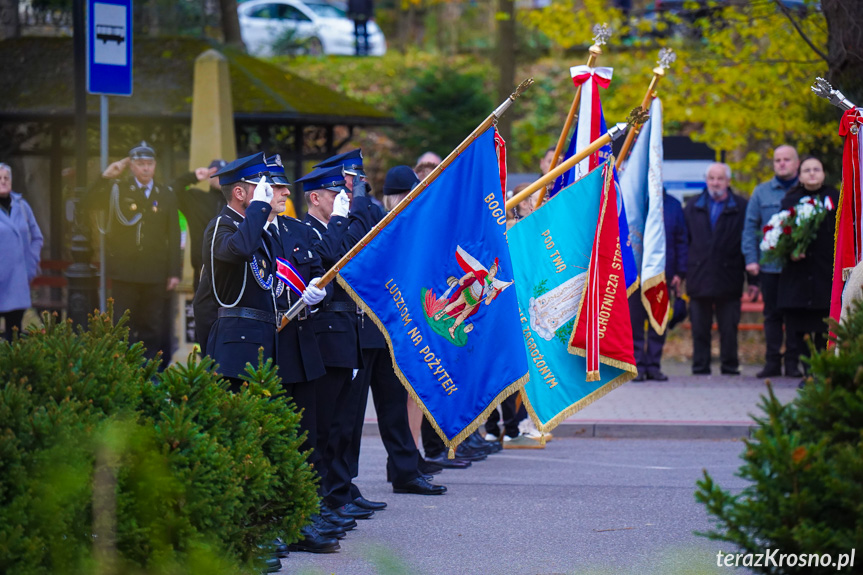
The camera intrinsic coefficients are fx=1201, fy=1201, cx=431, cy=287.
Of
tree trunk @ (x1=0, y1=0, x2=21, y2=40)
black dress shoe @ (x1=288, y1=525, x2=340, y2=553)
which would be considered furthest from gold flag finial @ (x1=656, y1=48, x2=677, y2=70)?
A: tree trunk @ (x1=0, y1=0, x2=21, y2=40)

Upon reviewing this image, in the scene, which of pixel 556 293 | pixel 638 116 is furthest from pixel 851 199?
pixel 556 293

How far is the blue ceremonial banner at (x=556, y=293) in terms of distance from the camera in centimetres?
749

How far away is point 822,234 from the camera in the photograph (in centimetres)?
1211

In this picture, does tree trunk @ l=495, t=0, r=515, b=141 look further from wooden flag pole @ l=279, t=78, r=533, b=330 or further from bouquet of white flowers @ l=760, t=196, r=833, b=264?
wooden flag pole @ l=279, t=78, r=533, b=330

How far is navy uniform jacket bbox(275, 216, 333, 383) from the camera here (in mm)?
6344

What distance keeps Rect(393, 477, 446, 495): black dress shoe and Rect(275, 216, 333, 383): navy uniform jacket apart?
5.32 feet

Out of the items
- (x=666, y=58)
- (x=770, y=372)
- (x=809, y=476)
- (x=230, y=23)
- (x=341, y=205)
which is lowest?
(x=770, y=372)

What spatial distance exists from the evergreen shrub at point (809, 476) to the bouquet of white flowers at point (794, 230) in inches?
332

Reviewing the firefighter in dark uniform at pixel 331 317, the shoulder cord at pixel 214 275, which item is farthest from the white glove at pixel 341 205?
the shoulder cord at pixel 214 275

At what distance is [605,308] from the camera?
7.61 meters

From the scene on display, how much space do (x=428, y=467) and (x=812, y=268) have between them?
5496 millimetres

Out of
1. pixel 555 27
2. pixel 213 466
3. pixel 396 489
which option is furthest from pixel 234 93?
pixel 213 466

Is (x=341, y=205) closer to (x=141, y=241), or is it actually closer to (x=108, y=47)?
(x=108, y=47)
